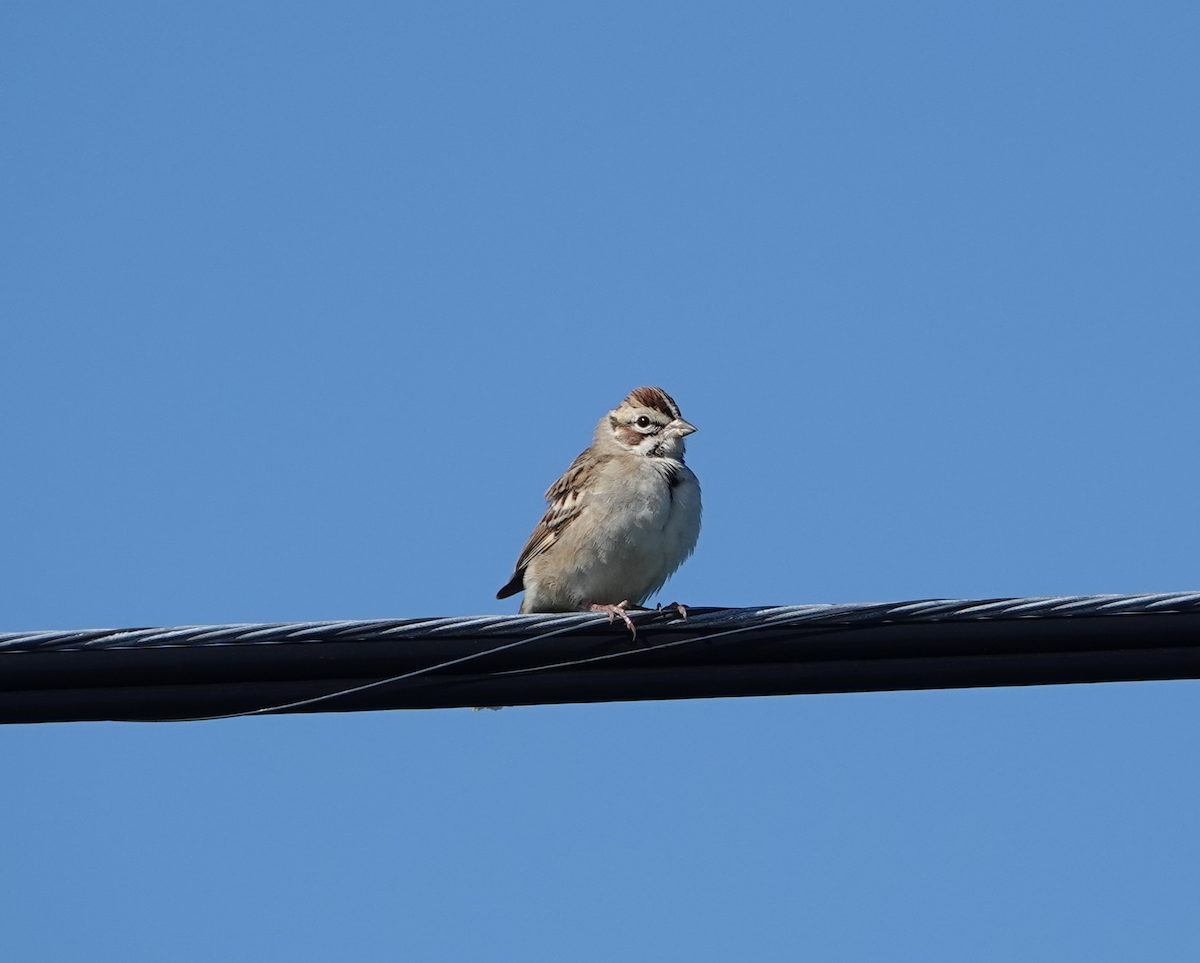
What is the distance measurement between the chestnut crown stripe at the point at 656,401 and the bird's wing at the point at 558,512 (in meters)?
0.56

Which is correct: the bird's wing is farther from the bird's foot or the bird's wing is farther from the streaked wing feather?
the bird's foot

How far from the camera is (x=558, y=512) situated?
10.8m

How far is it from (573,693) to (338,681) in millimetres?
891

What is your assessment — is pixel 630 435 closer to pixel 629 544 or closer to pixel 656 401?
pixel 656 401

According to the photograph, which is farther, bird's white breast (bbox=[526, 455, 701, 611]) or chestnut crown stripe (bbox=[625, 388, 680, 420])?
chestnut crown stripe (bbox=[625, 388, 680, 420])

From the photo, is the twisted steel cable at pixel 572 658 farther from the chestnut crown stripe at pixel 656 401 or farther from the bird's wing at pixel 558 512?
the chestnut crown stripe at pixel 656 401

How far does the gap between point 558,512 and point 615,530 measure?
735 mm

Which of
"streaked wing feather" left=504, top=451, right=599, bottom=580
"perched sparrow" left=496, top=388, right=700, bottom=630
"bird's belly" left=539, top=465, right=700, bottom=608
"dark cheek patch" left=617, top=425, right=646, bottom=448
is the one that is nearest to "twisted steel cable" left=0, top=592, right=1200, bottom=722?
"perched sparrow" left=496, top=388, right=700, bottom=630

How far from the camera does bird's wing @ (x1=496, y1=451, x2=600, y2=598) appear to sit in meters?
10.6

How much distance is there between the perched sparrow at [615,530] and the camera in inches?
400

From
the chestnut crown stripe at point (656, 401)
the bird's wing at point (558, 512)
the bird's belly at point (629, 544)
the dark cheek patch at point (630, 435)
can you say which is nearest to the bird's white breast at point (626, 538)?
the bird's belly at point (629, 544)

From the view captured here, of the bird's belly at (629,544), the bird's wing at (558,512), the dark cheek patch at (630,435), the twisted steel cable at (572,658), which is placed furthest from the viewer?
the dark cheek patch at (630,435)

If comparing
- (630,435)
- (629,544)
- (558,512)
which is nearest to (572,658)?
(629,544)

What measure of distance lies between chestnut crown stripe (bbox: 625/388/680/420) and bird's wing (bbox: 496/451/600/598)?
0.56m
